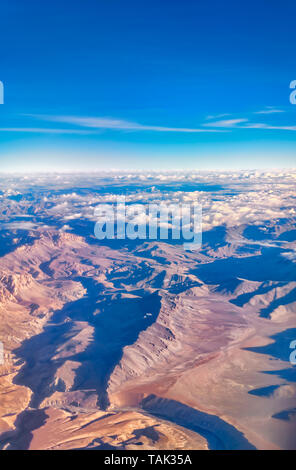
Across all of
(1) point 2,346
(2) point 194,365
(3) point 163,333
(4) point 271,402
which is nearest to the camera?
(4) point 271,402

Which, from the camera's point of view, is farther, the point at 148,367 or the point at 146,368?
the point at 148,367

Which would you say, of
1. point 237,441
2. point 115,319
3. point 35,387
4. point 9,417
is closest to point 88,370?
point 35,387

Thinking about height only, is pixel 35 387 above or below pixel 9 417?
below

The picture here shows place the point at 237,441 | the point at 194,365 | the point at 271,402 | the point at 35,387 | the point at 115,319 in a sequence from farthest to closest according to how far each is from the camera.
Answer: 1. the point at 115,319
2. the point at 194,365
3. the point at 35,387
4. the point at 271,402
5. the point at 237,441

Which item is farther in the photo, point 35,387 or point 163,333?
point 163,333

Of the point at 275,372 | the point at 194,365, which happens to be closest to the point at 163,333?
the point at 194,365
